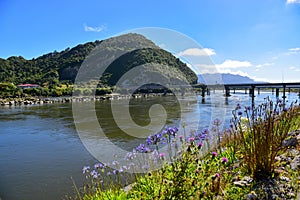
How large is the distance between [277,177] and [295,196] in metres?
0.51

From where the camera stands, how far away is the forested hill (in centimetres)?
8266

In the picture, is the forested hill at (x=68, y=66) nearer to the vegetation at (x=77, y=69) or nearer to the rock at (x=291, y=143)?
the vegetation at (x=77, y=69)

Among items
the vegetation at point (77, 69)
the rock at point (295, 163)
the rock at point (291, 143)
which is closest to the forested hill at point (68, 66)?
the vegetation at point (77, 69)

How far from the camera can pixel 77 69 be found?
11519cm

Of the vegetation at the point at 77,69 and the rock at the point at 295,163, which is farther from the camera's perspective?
the vegetation at the point at 77,69

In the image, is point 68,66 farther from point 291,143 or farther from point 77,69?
point 291,143

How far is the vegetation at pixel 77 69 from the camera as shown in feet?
Answer: 256

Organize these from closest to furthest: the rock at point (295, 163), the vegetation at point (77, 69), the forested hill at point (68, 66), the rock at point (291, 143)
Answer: the rock at point (295, 163) < the rock at point (291, 143) < the vegetation at point (77, 69) < the forested hill at point (68, 66)

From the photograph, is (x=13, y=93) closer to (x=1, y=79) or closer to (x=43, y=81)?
(x=43, y=81)

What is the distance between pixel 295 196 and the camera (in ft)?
8.90

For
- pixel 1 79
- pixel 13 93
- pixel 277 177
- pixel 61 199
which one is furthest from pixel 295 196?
pixel 1 79

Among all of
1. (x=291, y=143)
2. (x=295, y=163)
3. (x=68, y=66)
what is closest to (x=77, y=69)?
(x=68, y=66)

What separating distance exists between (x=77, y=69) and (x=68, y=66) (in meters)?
6.15

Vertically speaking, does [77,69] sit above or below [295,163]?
above
